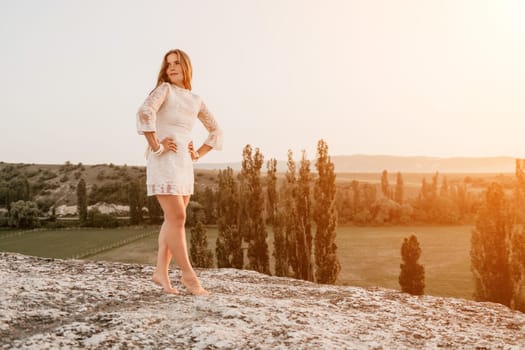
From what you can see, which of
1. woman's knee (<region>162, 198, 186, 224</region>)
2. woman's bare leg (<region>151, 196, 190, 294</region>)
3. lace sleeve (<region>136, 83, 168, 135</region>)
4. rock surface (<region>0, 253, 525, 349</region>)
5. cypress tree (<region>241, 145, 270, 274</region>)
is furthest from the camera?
cypress tree (<region>241, 145, 270, 274</region>)

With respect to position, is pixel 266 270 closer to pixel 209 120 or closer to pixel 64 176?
pixel 209 120

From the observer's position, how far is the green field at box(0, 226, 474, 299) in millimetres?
47844

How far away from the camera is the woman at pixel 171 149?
604 cm

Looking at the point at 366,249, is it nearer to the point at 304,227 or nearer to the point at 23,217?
the point at 304,227

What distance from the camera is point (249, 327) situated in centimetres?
492

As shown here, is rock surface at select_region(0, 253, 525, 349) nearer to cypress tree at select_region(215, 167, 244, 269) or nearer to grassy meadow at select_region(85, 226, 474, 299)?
cypress tree at select_region(215, 167, 244, 269)

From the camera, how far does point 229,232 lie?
3600 centimetres

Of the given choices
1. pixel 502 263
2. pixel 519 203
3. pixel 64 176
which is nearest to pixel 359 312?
pixel 502 263

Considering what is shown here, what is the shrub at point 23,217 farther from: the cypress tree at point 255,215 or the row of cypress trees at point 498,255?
the row of cypress trees at point 498,255

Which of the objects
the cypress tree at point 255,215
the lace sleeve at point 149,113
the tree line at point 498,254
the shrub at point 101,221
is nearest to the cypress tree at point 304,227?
the cypress tree at point 255,215

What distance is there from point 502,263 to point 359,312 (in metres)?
22.2

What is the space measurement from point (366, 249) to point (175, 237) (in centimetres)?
5931

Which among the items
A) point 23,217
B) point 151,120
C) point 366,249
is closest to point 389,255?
point 366,249

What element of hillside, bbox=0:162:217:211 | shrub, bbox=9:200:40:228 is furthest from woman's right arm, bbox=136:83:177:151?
hillside, bbox=0:162:217:211
